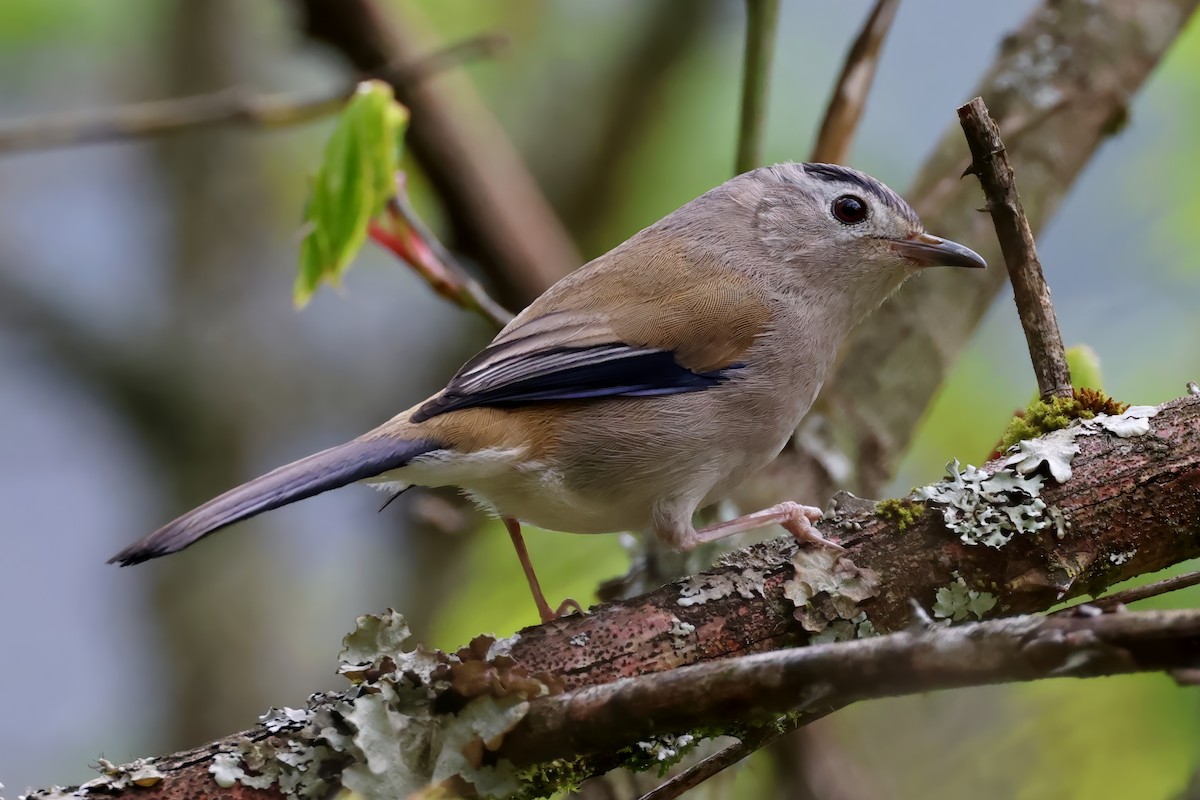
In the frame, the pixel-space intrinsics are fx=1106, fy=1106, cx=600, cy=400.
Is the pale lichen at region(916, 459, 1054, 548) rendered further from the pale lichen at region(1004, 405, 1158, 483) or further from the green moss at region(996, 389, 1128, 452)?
the green moss at region(996, 389, 1128, 452)

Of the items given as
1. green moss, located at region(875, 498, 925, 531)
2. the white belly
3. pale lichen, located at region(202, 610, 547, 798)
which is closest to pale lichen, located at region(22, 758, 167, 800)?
pale lichen, located at region(202, 610, 547, 798)

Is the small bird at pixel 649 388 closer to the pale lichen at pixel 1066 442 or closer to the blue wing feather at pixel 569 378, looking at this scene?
the blue wing feather at pixel 569 378

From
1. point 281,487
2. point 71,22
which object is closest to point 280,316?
point 71,22

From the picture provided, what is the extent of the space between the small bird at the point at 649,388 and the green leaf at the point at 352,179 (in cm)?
55

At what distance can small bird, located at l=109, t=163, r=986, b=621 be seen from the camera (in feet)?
10.9

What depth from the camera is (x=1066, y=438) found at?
8.81 ft

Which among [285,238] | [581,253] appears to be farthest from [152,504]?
[581,253]

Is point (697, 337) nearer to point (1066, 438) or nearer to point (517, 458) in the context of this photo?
point (517, 458)

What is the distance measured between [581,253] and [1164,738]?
4198 millimetres

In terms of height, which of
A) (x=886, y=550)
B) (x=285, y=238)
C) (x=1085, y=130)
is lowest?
(x=886, y=550)

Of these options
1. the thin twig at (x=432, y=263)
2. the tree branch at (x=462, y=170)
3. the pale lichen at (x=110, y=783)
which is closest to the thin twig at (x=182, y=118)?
the thin twig at (x=432, y=263)

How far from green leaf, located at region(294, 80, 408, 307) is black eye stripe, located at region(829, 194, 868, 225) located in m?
1.68

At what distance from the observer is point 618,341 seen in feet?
11.8

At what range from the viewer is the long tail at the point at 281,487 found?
2586mm
